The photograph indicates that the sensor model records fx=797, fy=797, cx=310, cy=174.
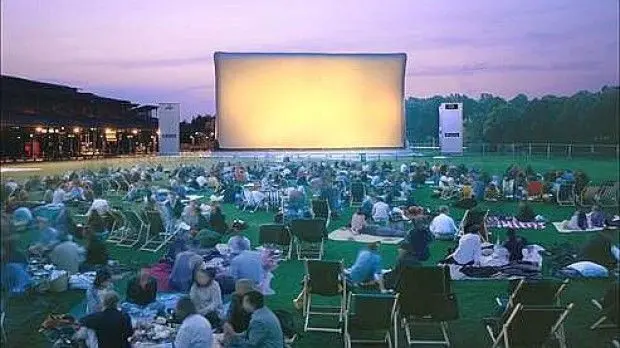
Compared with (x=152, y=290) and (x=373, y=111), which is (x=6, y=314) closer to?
(x=152, y=290)

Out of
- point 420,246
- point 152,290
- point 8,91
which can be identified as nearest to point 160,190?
point 152,290

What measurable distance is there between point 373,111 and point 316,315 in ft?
6.28

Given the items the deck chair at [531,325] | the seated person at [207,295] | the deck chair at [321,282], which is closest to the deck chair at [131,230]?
the seated person at [207,295]

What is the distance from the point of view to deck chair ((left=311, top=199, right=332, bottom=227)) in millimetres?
7527

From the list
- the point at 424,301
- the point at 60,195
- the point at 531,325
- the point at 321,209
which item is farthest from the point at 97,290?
the point at 531,325

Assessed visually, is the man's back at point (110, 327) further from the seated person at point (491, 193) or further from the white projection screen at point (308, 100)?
the seated person at point (491, 193)

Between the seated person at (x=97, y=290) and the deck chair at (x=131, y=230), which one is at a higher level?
the deck chair at (x=131, y=230)

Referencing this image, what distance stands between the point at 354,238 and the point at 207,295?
1.51 metres

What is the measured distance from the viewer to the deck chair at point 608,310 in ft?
19.4

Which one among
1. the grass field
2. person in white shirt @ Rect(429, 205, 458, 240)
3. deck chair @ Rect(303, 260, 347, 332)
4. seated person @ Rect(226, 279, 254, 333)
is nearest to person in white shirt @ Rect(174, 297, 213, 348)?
seated person @ Rect(226, 279, 254, 333)

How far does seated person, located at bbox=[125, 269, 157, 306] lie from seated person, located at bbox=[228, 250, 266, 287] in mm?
671

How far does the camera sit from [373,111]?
23.4 feet

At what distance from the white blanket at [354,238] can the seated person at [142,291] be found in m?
1.71

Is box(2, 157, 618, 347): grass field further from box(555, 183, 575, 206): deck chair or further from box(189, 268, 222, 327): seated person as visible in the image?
box(189, 268, 222, 327): seated person
